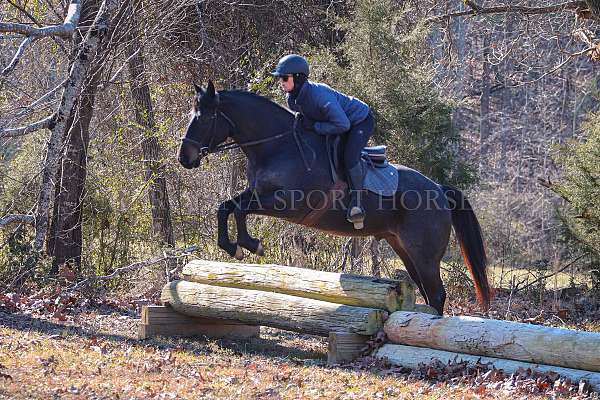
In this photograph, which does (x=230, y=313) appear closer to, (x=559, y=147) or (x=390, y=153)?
(x=390, y=153)

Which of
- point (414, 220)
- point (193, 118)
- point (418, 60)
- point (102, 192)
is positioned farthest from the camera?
point (418, 60)

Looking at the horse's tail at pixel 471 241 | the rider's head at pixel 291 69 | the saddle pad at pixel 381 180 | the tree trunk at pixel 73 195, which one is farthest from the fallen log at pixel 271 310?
the tree trunk at pixel 73 195

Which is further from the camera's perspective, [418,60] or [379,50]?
[418,60]

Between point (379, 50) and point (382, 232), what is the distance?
194 inches

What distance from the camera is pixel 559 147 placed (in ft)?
44.4

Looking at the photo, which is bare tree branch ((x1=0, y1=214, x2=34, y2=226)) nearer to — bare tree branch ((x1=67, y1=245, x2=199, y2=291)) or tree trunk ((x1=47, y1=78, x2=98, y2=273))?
bare tree branch ((x1=67, y1=245, x2=199, y2=291))

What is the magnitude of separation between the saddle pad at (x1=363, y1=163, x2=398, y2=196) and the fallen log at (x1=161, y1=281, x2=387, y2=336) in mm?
1536

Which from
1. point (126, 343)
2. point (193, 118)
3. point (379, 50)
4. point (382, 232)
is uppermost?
point (379, 50)

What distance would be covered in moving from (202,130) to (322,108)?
4.11 ft

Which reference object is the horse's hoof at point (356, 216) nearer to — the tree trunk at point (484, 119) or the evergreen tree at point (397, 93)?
the evergreen tree at point (397, 93)

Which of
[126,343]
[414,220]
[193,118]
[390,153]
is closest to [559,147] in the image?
[390,153]

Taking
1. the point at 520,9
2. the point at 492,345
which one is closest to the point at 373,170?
the point at 492,345

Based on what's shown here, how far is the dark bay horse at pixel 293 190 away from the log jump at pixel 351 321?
53 cm

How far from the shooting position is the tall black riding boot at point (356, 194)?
8867 mm
